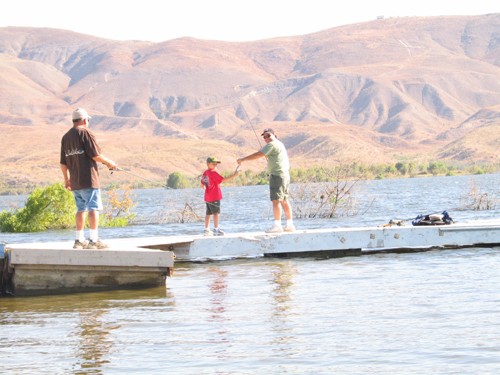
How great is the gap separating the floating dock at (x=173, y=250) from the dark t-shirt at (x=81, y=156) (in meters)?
0.94

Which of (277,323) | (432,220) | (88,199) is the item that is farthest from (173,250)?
(277,323)

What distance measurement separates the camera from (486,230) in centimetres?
1808

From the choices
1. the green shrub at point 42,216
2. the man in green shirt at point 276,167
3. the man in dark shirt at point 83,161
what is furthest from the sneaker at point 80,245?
the green shrub at point 42,216

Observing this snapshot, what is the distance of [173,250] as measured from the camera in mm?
17094

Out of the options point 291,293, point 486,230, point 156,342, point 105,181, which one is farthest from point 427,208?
point 105,181

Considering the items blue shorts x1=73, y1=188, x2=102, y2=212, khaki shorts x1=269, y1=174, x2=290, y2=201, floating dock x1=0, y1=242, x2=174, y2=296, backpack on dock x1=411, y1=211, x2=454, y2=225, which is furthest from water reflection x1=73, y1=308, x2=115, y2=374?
backpack on dock x1=411, y1=211, x2=454, y2=225

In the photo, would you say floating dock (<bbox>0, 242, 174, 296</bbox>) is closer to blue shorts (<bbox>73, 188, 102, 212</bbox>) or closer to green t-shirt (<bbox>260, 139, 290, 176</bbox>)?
blue shorts (<bbox>73, 188, 102, 212</bbox>)

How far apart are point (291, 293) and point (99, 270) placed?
2579 mm

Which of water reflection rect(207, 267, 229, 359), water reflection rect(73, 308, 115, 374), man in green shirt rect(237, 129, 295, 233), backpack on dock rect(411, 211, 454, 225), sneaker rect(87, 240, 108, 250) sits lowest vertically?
water reflection rect(73, 308, 115, 374)

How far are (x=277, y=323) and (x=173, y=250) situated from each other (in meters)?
6.33

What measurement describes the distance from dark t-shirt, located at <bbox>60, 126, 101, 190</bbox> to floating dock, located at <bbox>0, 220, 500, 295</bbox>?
3.08ft

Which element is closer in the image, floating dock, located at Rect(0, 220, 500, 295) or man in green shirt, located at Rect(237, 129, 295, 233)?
floating dock, located at Rect(0, 220, 500, 295)

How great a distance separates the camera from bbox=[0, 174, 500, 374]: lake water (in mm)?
9133

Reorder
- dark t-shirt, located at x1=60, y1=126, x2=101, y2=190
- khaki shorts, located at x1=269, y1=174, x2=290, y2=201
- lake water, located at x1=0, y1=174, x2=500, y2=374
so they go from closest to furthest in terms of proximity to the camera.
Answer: lake water, located at x1=0, y1=174, x2=500, y2=374, dark t-shirt, located at x1=60, y1=126, x2=101, y2=190, khaki shorts, located at x1=269, y1=174, x2=290, y2=201
